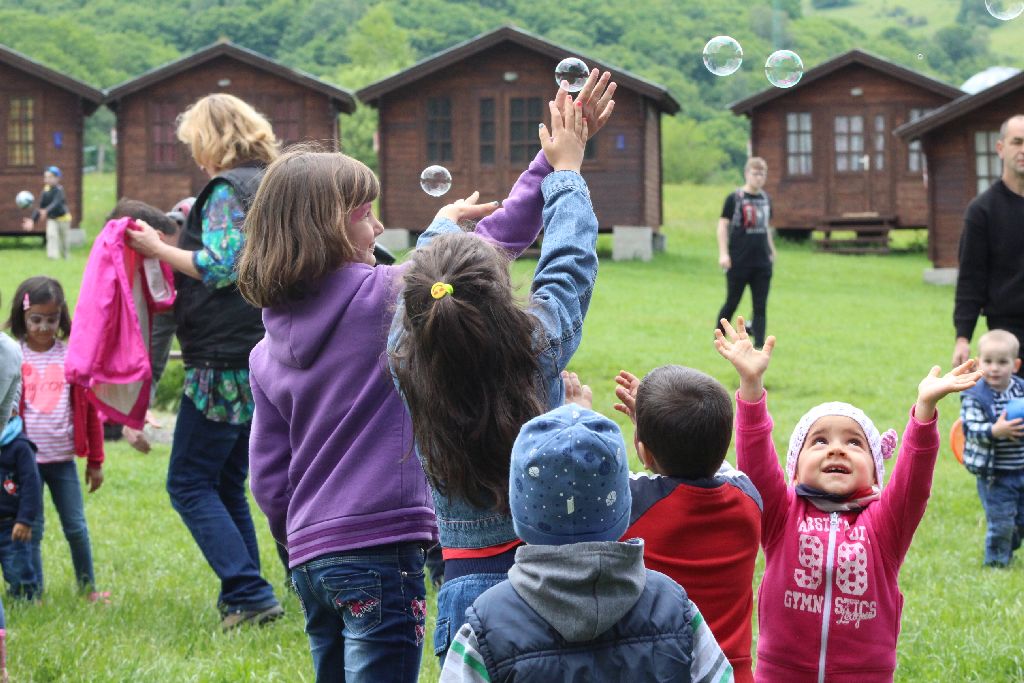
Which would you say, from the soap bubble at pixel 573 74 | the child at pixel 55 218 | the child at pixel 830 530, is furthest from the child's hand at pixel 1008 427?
the child at pixel 55 218

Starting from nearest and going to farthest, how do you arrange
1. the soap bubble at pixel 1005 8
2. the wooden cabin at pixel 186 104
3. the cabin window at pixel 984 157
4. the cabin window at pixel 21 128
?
the soap bubble at pixel 1005 8 → the cabin window at pixel 984 157 → the wooden cabin at pixel 186 104 → the cabin window at pixel 21 128

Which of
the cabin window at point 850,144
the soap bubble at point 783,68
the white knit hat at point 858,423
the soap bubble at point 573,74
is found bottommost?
the white knit hat at point 858,423

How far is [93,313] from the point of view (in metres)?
5.83

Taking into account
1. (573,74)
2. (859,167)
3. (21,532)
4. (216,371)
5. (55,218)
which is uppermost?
(859,167)

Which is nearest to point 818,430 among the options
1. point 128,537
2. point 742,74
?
point 128,537

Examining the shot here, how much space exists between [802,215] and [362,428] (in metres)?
33.5

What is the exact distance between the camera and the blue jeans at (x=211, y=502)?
5.73 m

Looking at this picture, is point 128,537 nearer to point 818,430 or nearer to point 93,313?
point 93,313

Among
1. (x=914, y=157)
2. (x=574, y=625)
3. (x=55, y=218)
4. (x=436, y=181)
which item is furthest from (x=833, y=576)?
(x=914, y=157)

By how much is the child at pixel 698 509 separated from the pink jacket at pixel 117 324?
3.08 meters

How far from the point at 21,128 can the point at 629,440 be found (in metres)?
27.8

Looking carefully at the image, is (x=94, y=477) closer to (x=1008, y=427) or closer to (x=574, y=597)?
(x=574, y=597)

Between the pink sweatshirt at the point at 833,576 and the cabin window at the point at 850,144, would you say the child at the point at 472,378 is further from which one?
the cabin window at the point at 850,144

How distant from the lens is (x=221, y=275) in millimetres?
5535
